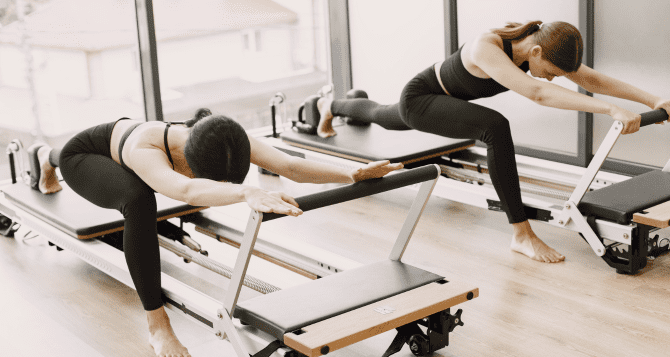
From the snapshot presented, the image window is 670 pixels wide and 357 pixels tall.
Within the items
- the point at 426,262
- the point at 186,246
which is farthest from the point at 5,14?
the point at 426,262

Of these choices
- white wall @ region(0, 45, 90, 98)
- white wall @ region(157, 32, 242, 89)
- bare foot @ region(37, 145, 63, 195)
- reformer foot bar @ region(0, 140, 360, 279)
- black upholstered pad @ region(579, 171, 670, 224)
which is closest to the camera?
reformer foot bar @ region(0, 140, 360, 279)

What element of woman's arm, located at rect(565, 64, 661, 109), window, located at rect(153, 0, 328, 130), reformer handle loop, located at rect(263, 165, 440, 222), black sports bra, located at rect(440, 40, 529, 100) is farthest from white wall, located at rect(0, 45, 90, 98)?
reformer handle loop, located at rect(263, 165, 440, 222)

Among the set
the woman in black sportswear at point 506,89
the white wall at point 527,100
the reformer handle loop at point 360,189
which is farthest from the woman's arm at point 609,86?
the reformer handle loop at point 360,189

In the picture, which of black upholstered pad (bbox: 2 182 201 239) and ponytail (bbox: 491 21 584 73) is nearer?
→ ponytail (bbox: 491 21 584 73)

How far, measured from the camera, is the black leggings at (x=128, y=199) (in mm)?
2186

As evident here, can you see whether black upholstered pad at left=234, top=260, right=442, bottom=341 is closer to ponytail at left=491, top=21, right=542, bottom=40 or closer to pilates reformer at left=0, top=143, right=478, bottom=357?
pilates reformer at left=0, top=143, right=478, bottom=357

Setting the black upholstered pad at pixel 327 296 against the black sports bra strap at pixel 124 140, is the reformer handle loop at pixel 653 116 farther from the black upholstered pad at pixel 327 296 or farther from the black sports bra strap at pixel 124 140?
the black sports bra strap at pixel 124 140

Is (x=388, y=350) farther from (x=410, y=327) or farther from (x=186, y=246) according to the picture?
(x=186, y=246)

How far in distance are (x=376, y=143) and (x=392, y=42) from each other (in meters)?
1.52

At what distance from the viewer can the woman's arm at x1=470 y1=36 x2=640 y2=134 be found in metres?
2.60

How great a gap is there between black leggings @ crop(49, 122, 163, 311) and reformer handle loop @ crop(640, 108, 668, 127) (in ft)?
5.96

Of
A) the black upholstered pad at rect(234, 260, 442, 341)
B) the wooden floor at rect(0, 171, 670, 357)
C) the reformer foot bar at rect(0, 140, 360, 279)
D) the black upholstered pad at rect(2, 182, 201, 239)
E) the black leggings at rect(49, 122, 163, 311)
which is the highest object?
the black leggings at rect(49, 122, 163, 311)

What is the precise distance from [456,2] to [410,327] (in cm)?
307

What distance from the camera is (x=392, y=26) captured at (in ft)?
16.9
